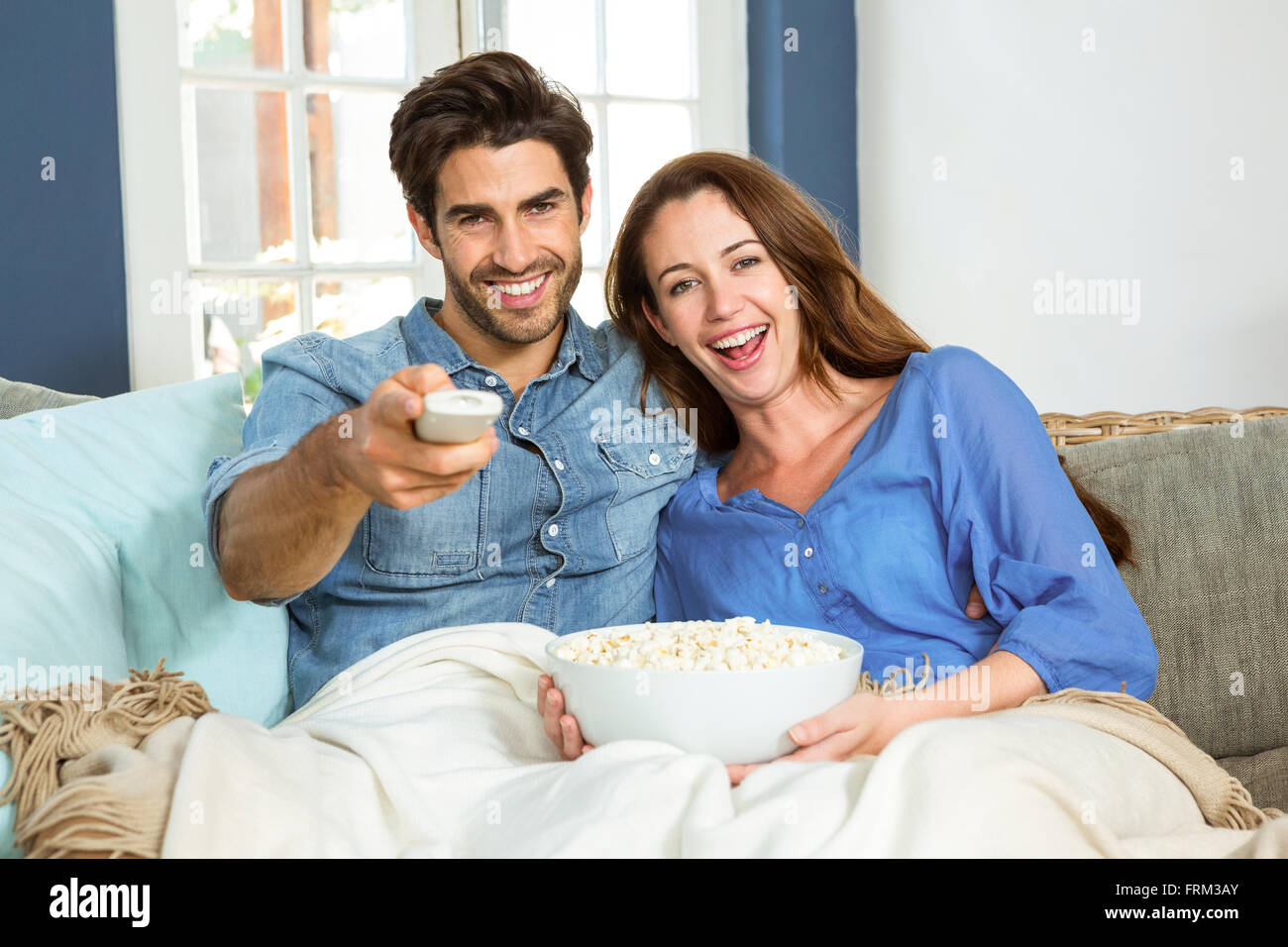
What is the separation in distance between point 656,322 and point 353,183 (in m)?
1.53

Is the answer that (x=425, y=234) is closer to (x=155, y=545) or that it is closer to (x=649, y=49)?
(x=155, y=545)

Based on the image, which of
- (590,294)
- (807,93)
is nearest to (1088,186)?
(807,93)

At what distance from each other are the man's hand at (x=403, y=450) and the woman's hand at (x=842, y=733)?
0.35m

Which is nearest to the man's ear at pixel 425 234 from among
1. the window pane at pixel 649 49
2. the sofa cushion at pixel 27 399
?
the sofa cushion at pixel 27 399

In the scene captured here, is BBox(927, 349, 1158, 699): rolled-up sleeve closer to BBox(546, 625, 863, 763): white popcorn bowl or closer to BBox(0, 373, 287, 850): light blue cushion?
BBox(546, 625, 863, 763): white popcorn bowl

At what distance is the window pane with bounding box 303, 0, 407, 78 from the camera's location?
287 centimetres

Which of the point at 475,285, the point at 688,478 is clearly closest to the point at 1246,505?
the point at 688,478

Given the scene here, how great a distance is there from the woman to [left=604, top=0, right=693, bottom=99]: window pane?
5.86ft

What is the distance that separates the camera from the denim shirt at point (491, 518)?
1.49 meters

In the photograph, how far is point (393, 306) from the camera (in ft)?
9.84

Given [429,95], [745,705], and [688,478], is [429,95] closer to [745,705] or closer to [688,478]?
A: [688,478]

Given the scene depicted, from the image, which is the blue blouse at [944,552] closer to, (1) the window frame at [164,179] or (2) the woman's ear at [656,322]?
(2) the woman's ear at [656,322]

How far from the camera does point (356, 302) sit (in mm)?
2949

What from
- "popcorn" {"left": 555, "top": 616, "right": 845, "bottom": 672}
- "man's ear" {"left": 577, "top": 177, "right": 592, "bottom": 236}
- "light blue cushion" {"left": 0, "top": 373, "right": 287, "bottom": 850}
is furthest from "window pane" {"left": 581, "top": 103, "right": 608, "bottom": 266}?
"popcorn" {"left": 555, "top": 616, "right": 845, "bottom": 672}
